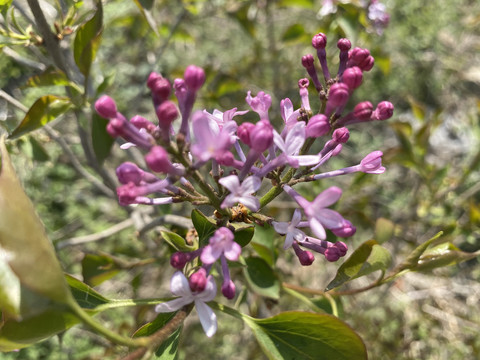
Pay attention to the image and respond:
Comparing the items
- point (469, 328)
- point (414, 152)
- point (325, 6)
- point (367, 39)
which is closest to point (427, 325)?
point (469, 328)

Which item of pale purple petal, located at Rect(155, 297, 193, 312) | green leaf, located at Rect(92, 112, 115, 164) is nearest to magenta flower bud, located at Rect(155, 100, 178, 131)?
pale purple petal, located at Rect(155, 297, 193, 312)

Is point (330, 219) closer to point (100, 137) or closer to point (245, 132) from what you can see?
point (245, 132)

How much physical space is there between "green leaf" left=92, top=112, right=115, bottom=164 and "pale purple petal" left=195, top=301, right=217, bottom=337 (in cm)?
70

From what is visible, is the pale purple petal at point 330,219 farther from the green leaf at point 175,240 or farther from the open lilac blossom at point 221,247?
the green leaf at point 175,240

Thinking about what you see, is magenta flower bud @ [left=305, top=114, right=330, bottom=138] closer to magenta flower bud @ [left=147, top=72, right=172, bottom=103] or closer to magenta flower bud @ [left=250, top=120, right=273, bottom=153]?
magenta flower bud @ [left=250, top=120, right=273, bottom=153]

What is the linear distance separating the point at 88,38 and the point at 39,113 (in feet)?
0.79

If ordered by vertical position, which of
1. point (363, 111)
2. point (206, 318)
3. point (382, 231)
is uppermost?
point (363, 111)

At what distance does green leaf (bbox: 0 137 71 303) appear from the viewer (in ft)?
1.74

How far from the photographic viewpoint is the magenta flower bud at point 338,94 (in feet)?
2.57

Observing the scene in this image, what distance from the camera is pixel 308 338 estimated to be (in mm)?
883

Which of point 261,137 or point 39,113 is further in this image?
point 39,113

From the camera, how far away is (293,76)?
3.28 metres

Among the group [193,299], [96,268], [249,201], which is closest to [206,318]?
[193,299]

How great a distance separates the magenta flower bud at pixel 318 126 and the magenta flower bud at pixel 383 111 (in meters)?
0.15
